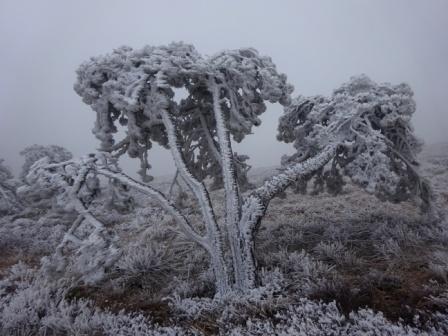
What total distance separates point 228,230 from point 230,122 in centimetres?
272

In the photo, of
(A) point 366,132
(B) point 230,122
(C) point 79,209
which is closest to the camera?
(C) point 79,209

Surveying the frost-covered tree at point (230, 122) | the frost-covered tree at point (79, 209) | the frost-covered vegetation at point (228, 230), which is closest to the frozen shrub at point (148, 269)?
the frost-covered vegetation at point (228, 230)

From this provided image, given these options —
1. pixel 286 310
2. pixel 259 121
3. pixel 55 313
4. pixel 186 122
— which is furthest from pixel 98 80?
pixel 286 310

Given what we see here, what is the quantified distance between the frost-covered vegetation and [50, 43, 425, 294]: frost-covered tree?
0.10ft

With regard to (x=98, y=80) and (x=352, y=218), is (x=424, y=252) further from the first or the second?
(x=98, y=80)

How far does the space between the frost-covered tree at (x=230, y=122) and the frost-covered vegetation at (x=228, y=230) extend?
0.03 metres

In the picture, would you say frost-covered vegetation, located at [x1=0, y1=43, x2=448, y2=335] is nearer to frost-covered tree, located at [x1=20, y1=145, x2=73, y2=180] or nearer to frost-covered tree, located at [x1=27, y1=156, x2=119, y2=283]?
frost-covered tree, located at [x1=27, y1=156, x2=119, y2=283]

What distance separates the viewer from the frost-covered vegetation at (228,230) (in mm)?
4137

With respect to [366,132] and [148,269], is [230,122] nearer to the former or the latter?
[366,132]

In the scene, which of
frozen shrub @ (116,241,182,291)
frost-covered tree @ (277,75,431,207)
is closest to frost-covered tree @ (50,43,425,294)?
frost-covered tree @ (277,75,431,207)

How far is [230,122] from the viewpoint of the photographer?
261 inches

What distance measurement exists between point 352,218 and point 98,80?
346 inches

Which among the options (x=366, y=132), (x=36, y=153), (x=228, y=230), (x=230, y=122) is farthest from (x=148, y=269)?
(x=36, y=153)

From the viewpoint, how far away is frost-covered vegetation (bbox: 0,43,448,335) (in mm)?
4137
